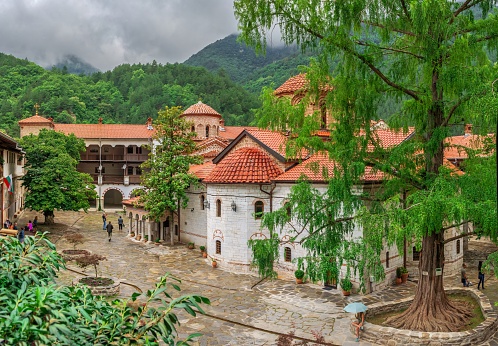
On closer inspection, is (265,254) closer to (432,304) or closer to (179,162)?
(432,304)

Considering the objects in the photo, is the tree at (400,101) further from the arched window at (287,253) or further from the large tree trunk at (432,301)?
the arched window at (287,253)

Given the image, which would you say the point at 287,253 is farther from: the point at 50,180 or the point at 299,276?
the point at 50,180

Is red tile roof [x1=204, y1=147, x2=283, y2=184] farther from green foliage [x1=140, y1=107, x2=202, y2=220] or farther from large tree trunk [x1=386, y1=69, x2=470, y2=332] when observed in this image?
large tree trunk [x1=386, y1=69, x2=470, y2=332]

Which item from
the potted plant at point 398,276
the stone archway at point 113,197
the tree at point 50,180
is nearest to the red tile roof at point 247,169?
the potted plant at point 398,276

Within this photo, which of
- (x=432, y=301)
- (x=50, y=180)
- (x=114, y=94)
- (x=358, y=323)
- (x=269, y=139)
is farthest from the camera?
(x=114, y=94)

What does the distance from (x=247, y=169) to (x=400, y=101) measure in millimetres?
9116

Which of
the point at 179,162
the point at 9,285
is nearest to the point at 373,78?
the point at 9,285

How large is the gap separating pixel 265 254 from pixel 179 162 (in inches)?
570

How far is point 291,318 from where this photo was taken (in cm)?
1320

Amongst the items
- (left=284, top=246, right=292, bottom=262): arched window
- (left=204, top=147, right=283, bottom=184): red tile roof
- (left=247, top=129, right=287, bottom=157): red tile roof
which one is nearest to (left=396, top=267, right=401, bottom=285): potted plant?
(left=284, top=246, right=292, bottom=262): arched window

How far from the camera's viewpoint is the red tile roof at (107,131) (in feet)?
149

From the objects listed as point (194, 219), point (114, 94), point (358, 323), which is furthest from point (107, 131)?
point (358, 323)

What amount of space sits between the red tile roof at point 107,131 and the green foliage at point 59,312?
41.4 m

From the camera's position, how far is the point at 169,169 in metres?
23.7
